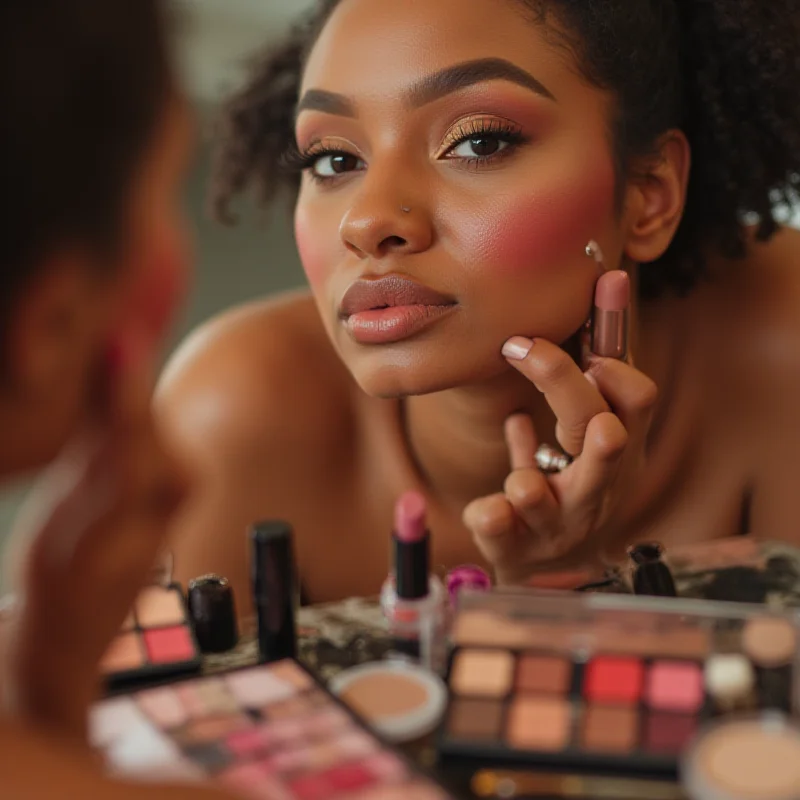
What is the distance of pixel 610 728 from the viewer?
0.58m

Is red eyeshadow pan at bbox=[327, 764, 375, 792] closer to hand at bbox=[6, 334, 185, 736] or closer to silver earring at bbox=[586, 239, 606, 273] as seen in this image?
hand at bbox=[6, 334, 185, 736]

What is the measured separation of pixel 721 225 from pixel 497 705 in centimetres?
58

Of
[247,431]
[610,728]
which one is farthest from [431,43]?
[610,728]

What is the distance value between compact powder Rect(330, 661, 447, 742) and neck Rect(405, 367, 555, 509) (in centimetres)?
29

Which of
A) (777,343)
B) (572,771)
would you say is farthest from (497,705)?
(777,343)

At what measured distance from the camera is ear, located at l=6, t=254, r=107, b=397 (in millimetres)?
376

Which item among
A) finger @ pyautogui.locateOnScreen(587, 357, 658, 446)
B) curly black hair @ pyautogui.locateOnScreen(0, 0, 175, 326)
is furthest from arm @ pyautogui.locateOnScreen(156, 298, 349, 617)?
curly black hair @ pyautogui.locateOnScreen(0, 0, 175, 326)

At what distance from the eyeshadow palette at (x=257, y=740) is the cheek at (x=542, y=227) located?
1.04ft

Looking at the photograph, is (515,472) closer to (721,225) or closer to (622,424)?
(622,424)

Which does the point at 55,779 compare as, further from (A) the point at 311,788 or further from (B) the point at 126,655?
(B) the point at 126,655

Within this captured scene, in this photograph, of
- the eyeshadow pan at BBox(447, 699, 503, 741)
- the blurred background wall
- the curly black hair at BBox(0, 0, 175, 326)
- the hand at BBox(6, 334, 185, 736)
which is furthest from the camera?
the blurred background wall

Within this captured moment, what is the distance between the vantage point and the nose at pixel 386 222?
764mm

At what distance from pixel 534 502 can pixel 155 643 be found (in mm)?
289

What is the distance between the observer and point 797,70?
36.5 inches
